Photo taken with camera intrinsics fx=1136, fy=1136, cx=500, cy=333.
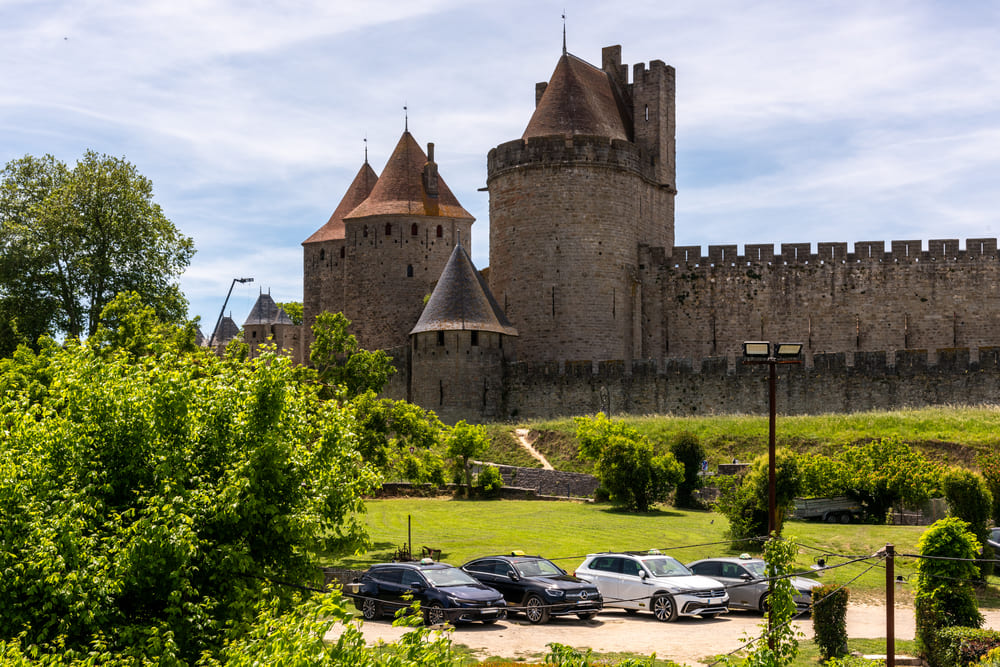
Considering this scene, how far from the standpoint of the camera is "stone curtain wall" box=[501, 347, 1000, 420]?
116 ft

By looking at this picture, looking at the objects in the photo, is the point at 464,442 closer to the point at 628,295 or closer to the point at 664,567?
the point at 664,567

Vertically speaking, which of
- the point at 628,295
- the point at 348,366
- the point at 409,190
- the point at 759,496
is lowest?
the point at 759,496

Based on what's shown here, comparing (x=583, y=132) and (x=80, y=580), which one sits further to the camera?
(x=583, y=132)

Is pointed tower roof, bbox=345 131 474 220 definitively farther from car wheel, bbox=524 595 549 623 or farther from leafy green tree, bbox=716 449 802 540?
car wheel, bbox=524 595 549 623

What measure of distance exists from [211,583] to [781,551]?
Answer: 686cm

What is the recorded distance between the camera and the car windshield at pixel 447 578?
17.7 metres

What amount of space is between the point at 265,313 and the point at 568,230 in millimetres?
32126

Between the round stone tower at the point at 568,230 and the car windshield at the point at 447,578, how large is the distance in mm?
24603

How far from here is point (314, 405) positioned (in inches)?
658

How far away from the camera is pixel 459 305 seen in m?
40.2

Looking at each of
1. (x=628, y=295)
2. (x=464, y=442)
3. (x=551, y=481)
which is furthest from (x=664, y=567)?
(x=628, y=295)

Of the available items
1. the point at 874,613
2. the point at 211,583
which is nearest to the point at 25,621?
the point at 211,583

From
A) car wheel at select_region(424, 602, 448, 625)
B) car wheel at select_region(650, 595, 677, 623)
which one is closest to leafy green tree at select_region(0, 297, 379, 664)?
car wheel at select_region(424, 602, 448, 625)

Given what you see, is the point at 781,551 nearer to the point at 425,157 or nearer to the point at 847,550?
the point at 847,550
